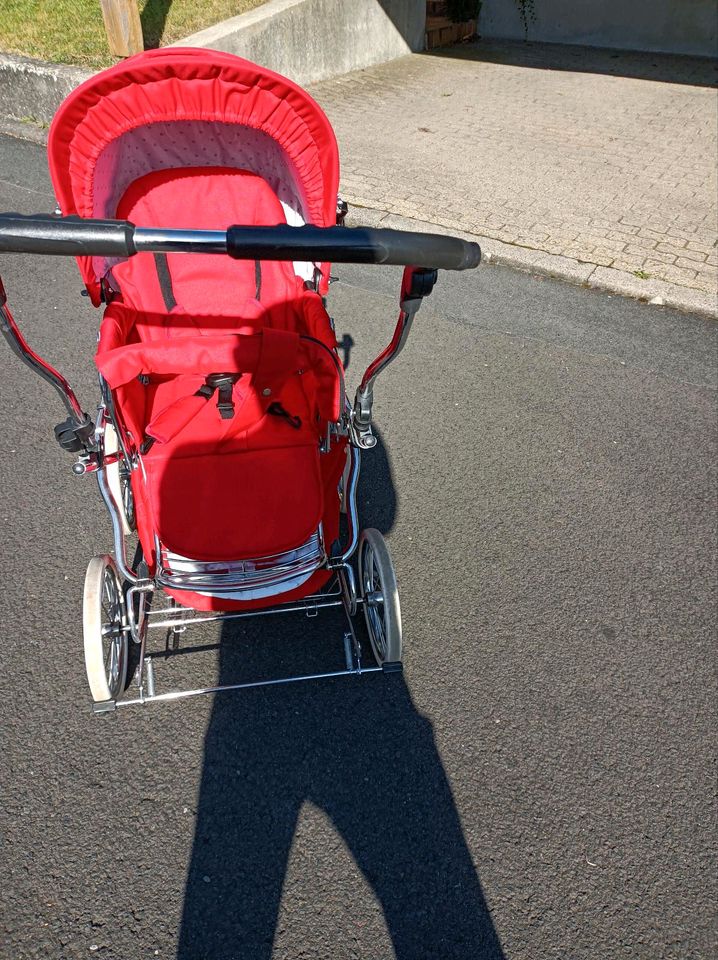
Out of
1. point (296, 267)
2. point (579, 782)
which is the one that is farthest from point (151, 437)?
point (579, 782)

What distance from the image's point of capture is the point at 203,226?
3.11m

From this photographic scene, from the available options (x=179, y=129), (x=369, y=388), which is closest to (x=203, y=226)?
(x=179, y=129)

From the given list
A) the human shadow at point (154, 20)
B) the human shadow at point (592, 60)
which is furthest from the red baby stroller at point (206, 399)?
the human shadow at point (592, 60)

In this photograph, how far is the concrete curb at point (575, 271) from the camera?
4.98 metres

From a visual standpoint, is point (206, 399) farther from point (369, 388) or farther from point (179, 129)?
point (179, 129)

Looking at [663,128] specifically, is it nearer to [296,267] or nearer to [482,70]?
[482,70]

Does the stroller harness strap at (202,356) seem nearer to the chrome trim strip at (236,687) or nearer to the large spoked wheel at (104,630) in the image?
the large spoked wheel at (104,630)

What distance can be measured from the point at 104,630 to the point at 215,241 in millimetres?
1535

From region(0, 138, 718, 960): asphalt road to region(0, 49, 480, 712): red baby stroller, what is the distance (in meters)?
0.28

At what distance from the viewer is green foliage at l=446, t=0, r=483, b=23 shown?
11.3 metres

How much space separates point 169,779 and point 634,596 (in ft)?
7.19

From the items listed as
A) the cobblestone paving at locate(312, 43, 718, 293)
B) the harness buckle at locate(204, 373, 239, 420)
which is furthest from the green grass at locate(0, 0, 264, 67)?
the harness buckle at locate(204, 373, 239, 420)

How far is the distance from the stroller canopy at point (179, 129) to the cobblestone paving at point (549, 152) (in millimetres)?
3203

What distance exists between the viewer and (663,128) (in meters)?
8.24
